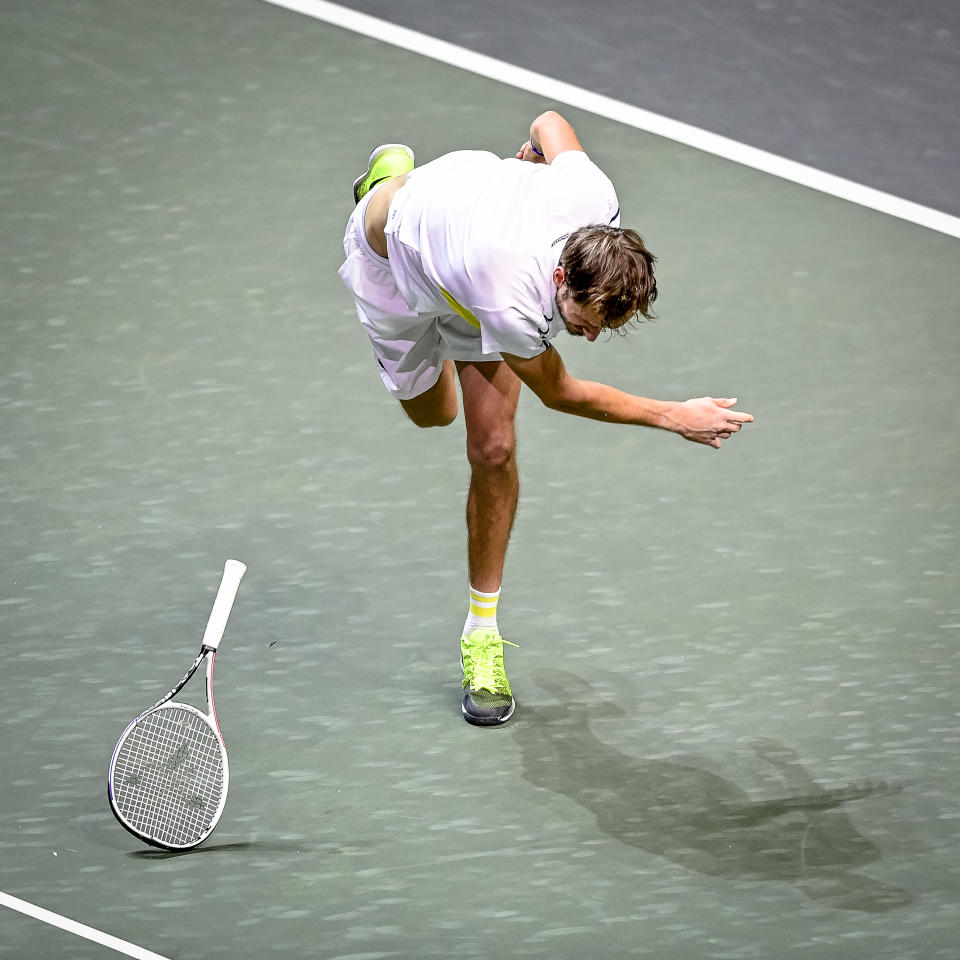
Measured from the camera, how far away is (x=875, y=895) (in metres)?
4.30

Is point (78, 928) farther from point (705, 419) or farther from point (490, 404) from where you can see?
point (705, 419)

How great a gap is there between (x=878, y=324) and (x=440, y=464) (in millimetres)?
1772

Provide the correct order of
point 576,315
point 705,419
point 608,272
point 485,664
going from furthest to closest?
point 485,664, point 705,419, point 576,315, point 608,272

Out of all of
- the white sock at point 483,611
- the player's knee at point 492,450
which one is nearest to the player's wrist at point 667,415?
the player's knee at point 492,450

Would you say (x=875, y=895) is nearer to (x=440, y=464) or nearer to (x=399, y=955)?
(x=399, y=955)

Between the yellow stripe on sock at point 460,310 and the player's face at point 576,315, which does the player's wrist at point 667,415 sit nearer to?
the player's face at point 576,315

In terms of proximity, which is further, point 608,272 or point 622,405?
point 622,405

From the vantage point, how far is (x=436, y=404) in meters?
5.19

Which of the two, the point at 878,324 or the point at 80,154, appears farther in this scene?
the point at 80,154

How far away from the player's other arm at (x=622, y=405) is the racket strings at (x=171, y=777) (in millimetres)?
1196

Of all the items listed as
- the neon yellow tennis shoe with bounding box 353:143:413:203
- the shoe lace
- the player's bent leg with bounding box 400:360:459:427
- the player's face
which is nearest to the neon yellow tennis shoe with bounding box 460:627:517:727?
the shoe lace

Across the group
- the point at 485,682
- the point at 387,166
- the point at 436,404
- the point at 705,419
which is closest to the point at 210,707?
the point at 485,682

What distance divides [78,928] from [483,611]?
1.45 meters

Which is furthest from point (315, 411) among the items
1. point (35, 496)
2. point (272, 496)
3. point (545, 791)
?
point (545, 791)
